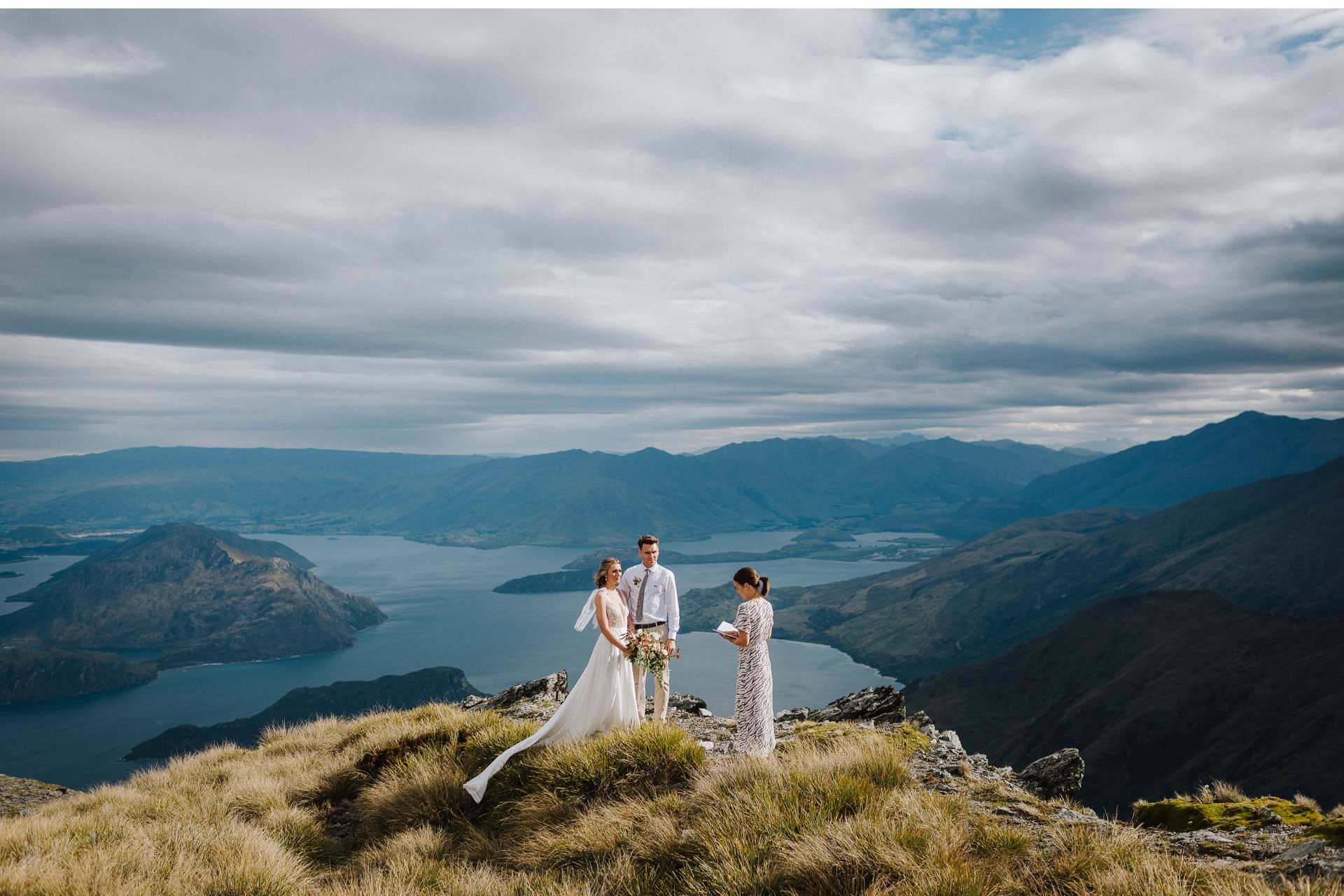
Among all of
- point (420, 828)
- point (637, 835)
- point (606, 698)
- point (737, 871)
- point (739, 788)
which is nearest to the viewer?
point (737, 871)

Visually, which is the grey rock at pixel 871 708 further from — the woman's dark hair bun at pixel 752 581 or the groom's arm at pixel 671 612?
the woman's dark hair bun at pixel 752 581

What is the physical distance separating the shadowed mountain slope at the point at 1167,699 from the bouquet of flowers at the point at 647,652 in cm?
11230

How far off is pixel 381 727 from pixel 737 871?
10.3 metres

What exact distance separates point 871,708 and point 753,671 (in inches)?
249

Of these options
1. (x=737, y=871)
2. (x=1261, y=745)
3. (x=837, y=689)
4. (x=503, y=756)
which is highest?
(x=737, y=871)

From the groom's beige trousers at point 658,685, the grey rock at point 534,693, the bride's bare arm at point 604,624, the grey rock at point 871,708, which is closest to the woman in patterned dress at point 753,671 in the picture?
the groom's beige trousers at point 658,685

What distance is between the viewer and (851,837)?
6.07 meters

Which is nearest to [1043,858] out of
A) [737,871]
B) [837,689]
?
[737,871]

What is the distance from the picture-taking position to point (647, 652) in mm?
10984

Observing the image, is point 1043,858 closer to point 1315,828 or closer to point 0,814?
point 1315,828

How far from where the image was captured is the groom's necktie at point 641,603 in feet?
38.6

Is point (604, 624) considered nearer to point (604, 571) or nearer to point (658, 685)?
point (604, 571)

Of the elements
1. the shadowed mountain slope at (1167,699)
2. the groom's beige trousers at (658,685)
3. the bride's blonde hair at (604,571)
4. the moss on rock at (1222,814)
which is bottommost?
the shadowed mountain slope at (1167,699)

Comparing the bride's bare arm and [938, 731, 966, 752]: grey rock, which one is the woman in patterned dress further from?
[938, 731, 966, 752]: grey rock
